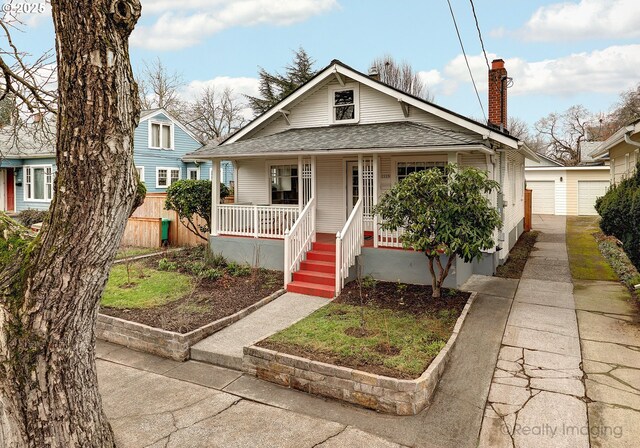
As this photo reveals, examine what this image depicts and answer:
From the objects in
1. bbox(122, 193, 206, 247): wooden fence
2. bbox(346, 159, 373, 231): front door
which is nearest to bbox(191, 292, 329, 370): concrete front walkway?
bbox(346, 159, 373, 231): front door

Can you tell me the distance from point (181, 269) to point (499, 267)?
840 cm

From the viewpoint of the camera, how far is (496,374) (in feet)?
17.2

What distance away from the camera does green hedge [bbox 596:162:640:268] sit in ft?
22.9

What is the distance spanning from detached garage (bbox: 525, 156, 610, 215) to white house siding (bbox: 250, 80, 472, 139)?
16.9 metres

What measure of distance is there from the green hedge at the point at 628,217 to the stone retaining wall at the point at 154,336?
702 centimetres

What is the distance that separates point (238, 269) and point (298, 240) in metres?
1.87

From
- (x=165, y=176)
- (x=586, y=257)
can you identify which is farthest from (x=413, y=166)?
(x=165, y=176)

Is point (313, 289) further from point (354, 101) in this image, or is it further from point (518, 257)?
point (518, 257)

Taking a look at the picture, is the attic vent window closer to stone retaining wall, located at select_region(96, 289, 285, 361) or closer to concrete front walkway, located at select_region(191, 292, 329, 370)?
concrete front walkway, located at select_region(191, 292, 329, 370)

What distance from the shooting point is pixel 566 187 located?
82.3ft

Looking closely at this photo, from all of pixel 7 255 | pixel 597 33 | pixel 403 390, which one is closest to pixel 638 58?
pixel 597 33

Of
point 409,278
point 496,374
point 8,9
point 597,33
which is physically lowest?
point 496,374

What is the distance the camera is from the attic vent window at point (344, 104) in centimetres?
1170

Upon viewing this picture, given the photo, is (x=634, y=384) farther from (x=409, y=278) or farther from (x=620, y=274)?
(x=620, y=274)
